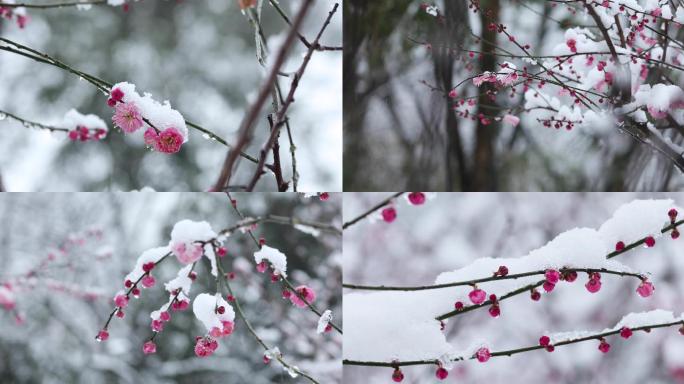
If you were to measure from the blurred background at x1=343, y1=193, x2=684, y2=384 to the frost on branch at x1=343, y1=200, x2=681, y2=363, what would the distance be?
1391 mm

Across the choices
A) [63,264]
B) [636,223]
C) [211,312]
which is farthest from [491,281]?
[63,264]

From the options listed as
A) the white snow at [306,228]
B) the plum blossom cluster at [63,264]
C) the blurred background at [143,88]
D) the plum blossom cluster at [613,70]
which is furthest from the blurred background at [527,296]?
the white snow at [306,228]

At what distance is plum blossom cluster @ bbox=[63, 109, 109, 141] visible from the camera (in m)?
1.06

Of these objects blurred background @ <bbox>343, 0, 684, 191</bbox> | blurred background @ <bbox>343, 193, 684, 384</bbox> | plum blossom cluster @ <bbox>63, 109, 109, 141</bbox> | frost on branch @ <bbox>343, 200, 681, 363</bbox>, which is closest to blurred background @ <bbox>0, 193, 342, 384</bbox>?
blurred background @ <bbox>343, 193, 684, 384</bbox>

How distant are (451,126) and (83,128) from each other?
1262mm

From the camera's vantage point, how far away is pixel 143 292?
2.50m

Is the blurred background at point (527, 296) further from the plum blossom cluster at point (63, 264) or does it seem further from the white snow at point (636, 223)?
the white snow at point (636, 223)

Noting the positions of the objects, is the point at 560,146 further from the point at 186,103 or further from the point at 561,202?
the point at 186,103

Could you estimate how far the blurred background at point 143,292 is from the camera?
2346mm

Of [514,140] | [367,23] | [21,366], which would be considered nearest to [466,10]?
[367,23]

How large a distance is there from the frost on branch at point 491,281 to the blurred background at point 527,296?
4.56 feet

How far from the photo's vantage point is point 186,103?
342 cm

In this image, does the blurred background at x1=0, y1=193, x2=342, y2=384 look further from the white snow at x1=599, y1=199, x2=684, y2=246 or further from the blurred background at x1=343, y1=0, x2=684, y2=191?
the white snow at x1=599, y1=199, x2=684, y2=246

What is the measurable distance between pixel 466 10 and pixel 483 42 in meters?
0.09
